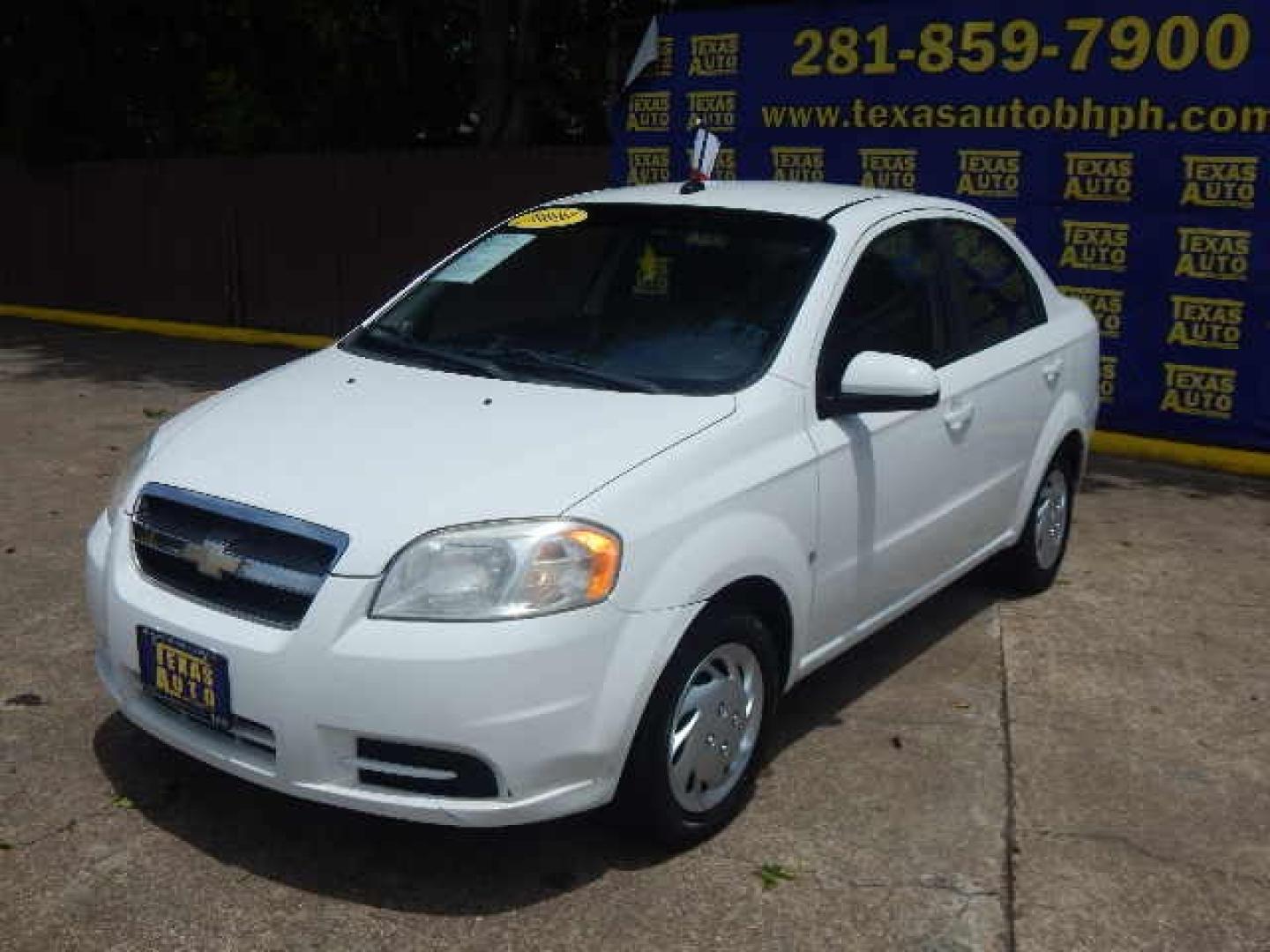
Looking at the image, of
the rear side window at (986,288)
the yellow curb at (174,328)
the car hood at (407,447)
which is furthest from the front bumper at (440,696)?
the yellow curb at (174,328)

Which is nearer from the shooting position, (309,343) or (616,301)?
(616,301)

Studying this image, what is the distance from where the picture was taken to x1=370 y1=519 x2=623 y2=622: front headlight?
10.4 ft

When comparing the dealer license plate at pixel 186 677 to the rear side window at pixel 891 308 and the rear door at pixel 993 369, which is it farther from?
the rear door at pixel 993 369

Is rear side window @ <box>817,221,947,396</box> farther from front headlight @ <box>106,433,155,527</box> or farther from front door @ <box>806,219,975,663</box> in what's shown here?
front headlight @ <box>106,433,155,527</box>

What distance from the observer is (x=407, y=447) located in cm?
358

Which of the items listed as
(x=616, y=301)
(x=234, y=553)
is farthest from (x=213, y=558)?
(x=616, y=301)

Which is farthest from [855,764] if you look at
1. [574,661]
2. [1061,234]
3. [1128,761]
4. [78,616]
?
[1061,234]

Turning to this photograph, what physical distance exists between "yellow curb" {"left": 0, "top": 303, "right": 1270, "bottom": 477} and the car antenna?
4.37m

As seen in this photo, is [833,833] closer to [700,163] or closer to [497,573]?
[497,573]

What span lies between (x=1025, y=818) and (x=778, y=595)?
94 cm

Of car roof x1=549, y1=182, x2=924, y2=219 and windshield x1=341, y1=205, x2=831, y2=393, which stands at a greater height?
car roof x1=549, y1=182, x2=924, y2=219

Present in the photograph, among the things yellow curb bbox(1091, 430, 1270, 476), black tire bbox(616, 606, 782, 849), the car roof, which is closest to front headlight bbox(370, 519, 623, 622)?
black tire bbox(616, 606, 782, 849)

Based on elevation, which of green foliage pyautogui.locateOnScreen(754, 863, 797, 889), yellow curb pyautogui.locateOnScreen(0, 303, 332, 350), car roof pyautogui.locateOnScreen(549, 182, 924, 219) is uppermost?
car roof pyautogui.locateOnScreen(549, 182, 924, 219)

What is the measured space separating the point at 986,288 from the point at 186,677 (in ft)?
10.5
